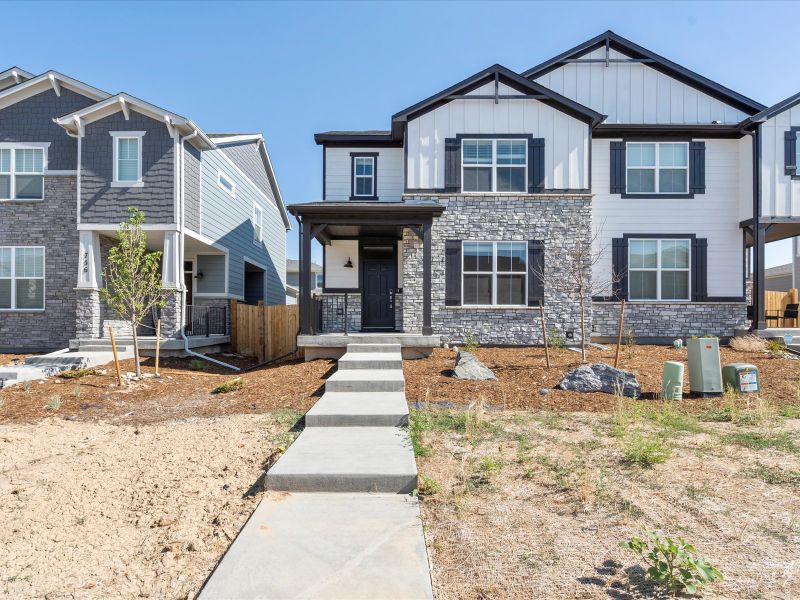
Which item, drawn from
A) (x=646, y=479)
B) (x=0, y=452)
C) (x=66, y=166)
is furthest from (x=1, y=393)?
(x=646, y=479)

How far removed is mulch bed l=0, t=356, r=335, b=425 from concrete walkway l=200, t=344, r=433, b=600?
2009 mm

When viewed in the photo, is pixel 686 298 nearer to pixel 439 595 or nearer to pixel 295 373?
pixel 295 373

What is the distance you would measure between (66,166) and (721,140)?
1798cm

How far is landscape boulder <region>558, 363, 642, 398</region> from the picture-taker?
725 centimetres

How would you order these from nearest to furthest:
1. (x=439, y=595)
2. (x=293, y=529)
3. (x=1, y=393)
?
(x=439, y=595) < (x=293, y=529) < (x=1, y=393)

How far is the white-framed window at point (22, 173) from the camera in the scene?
1288 centimetres

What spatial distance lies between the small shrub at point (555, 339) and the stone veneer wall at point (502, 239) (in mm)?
123

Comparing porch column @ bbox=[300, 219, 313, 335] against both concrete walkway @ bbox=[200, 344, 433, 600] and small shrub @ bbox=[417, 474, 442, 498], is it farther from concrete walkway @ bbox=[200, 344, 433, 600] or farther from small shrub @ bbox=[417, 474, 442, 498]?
small shrub @ bbox=[417, 474, 442, 498]

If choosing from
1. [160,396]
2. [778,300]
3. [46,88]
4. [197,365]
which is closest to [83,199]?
[46,88]

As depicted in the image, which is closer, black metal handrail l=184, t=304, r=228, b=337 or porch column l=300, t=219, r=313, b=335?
porch column l=300, t=219, r=313, b=335

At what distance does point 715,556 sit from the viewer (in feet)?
9.09

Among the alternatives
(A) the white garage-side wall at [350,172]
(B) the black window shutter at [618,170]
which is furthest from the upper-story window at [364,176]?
(B) the black window shutter at [618,170]

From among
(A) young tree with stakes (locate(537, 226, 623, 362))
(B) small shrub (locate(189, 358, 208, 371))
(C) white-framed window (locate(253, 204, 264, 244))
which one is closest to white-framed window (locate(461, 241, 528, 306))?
(A) young tree with stakes (locate(537, 226, 623, 362))

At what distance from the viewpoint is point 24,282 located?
12883 mm
